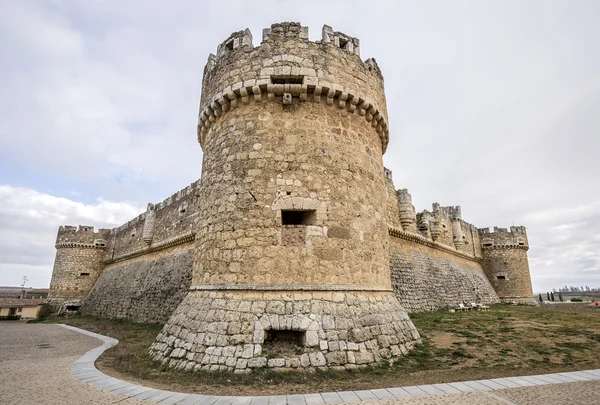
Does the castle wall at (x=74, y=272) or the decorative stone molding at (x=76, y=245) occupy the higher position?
the decorative stone molding at (x=76, y=245)

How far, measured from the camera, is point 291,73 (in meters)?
6.94

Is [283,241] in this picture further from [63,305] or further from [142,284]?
[63,305]

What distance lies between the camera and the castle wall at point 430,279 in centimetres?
1420

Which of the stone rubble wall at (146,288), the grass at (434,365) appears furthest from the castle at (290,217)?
the stone rubble wall at (146,288)

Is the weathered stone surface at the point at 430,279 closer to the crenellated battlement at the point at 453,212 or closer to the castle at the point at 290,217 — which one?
the crenellated battlement at the point at 453,212

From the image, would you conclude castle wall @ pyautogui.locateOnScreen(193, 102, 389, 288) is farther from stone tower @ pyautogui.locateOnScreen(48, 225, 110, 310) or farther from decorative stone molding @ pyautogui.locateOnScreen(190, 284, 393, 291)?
stone tower @ pyautogui.locateOnScreen(48, 225, 110, 310)

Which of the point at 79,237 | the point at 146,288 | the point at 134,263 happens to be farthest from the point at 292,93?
the point at 79,237

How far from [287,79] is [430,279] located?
13808 mm

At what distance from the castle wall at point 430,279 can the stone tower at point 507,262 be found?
360cm

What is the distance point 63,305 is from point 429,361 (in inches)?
1096

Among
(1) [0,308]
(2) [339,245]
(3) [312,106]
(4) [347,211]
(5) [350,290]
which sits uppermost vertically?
(3) [312,106]

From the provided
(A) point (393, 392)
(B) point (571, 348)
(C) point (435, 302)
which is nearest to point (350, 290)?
(A) point (393, 392)

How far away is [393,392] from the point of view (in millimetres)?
4441

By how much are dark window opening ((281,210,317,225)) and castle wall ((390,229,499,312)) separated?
828 cm
